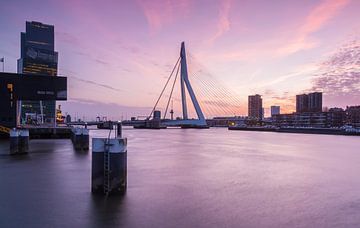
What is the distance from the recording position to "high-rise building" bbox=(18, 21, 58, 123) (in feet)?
311

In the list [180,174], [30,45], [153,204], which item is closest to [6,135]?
[180,174]

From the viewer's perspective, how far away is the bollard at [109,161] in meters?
8.60

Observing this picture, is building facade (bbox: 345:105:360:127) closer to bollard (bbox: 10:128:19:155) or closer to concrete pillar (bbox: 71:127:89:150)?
concrete pillar (bbox: 71:127:89:150)

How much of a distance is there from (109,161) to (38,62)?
136m

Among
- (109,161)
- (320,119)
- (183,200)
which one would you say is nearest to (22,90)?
(109,161)

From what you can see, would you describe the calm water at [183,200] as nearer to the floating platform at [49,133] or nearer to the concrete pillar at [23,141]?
the concrete pillar at [23,141]

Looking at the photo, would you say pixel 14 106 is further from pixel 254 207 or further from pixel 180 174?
pixel 254 207

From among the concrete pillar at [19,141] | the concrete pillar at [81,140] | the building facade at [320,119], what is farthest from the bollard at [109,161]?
the building facade at [320,119]

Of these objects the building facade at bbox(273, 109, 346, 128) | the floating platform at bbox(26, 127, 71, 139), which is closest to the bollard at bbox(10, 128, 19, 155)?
the floating platform at bbox(26, 127, 71, 139)

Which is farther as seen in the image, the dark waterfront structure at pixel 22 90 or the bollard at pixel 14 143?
the dark waterfront structure at pixel 22 90

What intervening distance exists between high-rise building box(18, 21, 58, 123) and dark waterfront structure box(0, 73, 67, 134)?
1427 cm

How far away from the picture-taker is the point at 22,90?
32.6 m

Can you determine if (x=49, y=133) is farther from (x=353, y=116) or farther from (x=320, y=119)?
(x=353, y=116)

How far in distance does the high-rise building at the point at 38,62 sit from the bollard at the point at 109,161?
136 feet
